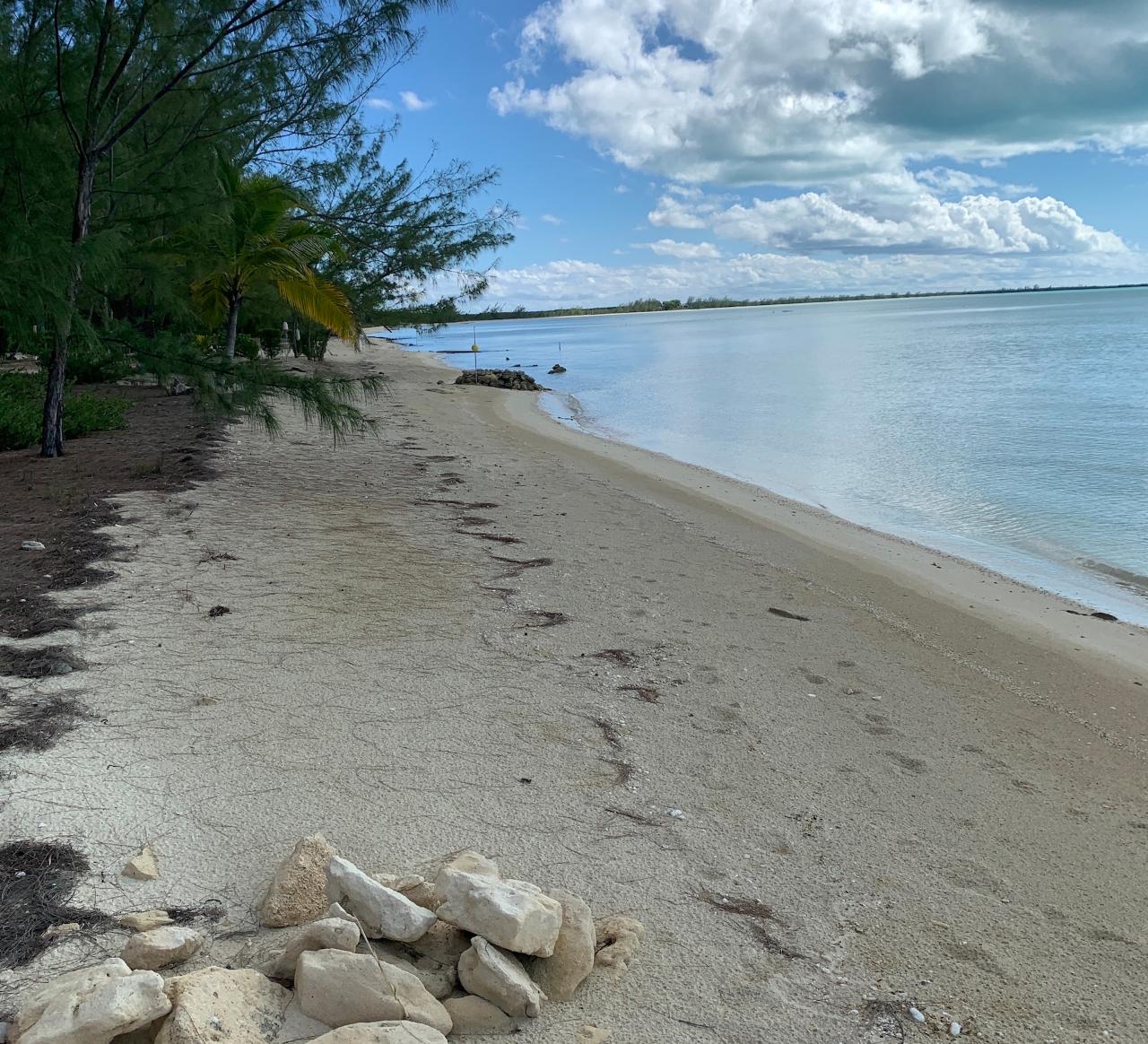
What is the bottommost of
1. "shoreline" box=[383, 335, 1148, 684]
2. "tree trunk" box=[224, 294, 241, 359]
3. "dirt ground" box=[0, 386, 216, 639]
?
"shoreline" box=[383, 335, 1148, 684]

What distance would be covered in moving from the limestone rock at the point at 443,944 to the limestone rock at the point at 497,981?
0.29 feet

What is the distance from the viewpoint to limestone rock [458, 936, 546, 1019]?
2.46 metres

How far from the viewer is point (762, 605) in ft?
23.0

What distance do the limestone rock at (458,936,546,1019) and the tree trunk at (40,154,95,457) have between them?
7238 millimetres

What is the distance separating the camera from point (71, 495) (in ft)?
27.8

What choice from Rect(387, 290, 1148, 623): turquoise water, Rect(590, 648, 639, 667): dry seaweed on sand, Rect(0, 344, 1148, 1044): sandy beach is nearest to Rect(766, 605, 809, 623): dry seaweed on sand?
Rect(0, 344, 1148, 1044): sandy beach

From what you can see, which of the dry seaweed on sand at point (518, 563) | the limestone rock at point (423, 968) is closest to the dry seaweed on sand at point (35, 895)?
the limestone rock at point (423, 968)

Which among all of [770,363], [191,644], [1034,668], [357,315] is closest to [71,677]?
[191,644]

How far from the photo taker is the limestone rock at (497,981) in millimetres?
2455

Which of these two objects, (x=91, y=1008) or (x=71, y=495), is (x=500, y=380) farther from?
(x=91, y=1008)

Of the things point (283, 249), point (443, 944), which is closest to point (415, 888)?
point (443, 944)

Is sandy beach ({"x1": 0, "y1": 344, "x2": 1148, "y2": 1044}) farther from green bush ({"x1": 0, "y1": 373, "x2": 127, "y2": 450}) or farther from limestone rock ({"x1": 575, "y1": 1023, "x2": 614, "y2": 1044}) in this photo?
green bush ({"x1": 0, "y1": 373, "x2": 127, "y2": 450})

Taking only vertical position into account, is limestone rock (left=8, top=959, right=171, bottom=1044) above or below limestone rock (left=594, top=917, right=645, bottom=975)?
above

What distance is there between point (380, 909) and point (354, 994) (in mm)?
305
